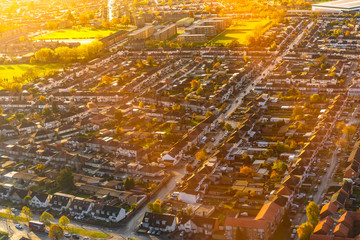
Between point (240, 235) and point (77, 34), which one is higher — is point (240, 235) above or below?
above

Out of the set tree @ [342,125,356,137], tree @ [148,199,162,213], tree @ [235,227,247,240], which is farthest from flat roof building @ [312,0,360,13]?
tree @ [235,227,247,240]

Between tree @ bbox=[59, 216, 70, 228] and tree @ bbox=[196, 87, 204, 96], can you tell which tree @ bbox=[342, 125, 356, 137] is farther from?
tree @ bbox=[59, 216, 70, 228]

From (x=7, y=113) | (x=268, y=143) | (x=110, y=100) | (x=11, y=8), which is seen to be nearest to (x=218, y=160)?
(x=268, y=143)

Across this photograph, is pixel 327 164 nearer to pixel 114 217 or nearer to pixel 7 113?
pixel 114 217

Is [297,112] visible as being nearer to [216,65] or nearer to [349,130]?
[349,130]

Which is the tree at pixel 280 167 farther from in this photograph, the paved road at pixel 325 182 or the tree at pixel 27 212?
the tree at pixel 27 212

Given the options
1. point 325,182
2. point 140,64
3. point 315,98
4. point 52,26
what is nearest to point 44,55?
point 140,64
